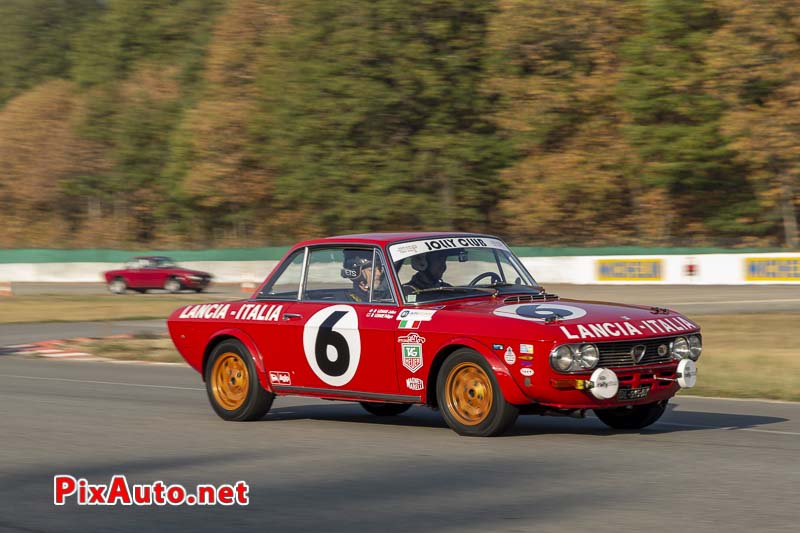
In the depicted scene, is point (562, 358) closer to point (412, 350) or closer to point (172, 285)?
point (412, 350)

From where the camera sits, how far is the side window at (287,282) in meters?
10.3

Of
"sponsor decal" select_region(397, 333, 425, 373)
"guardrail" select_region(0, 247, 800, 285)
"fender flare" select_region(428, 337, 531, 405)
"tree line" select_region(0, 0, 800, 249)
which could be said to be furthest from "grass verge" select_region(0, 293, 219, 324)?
"fender flare" select_region(428, 337, 531, 405)

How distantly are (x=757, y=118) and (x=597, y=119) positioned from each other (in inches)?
339

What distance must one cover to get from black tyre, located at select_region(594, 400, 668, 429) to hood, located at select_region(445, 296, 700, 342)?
0.75 metres

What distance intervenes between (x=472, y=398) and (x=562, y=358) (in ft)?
2.89

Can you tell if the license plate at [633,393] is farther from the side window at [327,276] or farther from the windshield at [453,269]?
the side window at [327,276]

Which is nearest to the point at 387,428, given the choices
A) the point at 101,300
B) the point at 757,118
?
the point at 101,300

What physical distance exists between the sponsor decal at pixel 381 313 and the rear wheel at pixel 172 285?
35.0m

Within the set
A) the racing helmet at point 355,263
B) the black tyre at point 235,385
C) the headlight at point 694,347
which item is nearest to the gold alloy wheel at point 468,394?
the racing helmet at point 355,263

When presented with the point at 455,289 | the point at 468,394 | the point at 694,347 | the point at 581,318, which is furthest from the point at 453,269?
the point at 694,347

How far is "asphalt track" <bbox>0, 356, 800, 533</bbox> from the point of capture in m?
6.15

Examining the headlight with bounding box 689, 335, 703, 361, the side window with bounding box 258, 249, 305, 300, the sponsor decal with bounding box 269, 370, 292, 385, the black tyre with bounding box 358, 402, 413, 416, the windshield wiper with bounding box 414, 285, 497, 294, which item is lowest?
the black tyre with bounding box 358, 402, 413, 416

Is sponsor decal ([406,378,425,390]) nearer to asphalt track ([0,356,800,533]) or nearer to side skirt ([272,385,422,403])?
side skirt ([272,385,422,403])

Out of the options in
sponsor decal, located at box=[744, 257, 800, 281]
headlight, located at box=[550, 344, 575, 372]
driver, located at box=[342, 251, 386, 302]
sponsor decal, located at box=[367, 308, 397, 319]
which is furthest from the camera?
sponsor decal, located at box=[744, 257, 800, 281]
